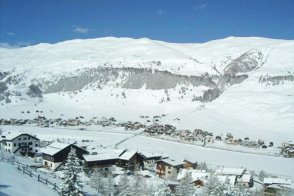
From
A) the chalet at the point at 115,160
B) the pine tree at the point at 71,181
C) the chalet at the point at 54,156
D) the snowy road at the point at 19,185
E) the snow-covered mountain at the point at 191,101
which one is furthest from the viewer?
the snow-covered mountain at the point at 191,101

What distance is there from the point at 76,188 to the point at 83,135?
69415 millimetres

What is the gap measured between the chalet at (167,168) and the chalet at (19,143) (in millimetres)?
18147

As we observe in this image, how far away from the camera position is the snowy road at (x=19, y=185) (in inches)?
827

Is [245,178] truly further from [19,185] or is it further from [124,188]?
[19,185]

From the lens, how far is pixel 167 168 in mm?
50750

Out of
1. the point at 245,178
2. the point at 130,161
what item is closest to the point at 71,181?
the point at 245,178

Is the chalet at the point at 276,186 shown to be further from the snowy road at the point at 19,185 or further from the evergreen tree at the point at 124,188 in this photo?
the snowy road at the point at 19,185

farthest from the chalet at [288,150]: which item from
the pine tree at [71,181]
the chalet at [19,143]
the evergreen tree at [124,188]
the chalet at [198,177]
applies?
the pine tree at [71,181]

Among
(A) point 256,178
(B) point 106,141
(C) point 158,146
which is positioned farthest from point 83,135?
(A) point 256,178

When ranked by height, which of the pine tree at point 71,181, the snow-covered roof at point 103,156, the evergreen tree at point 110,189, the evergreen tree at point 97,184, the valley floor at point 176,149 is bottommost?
the valley floor at point 176,149

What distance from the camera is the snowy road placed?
21016 mm

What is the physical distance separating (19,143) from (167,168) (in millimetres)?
21170

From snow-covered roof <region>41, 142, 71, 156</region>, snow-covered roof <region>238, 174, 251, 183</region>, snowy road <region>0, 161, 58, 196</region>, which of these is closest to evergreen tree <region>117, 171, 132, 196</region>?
snowy road <region>0, 161, 58, 196</region>

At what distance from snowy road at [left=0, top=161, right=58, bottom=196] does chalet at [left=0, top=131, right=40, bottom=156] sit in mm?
30745
